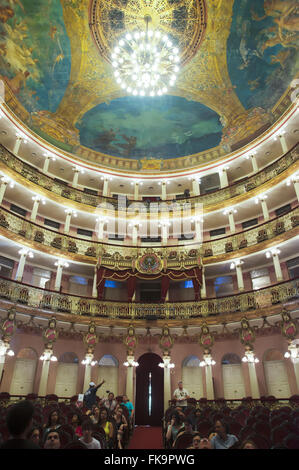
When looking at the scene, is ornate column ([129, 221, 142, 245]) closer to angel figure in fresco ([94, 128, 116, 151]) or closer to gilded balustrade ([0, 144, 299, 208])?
gilded balustrade ([0, 144, 299, 208])

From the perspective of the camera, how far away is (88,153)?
27609 millimetres

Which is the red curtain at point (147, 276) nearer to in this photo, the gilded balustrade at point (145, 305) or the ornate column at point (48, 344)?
the gilded balustrade at point (145, 305)

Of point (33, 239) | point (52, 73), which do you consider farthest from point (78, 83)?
point (33, 239)

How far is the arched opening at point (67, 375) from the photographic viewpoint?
18953 mm

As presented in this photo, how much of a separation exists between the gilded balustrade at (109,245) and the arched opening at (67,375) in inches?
268

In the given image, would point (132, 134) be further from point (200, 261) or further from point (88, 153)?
point (200, 261)

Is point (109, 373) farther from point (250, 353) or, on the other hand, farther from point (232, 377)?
point (250, 353)

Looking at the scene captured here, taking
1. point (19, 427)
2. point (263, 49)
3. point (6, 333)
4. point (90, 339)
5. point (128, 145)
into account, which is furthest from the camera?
point (128, 145)

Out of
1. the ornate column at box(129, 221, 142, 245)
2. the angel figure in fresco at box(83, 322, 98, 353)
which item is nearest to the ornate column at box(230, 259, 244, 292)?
the ornate column at box(129, 221, 142, 245)

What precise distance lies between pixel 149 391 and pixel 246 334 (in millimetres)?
7988

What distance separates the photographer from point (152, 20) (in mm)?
21562

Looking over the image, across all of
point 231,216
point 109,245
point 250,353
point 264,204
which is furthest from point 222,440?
point 231,216

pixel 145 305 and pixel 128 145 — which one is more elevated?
pixel 128 145

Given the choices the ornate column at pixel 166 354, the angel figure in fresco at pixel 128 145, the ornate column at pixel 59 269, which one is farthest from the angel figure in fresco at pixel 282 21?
the ornate column at pixel 59 269
